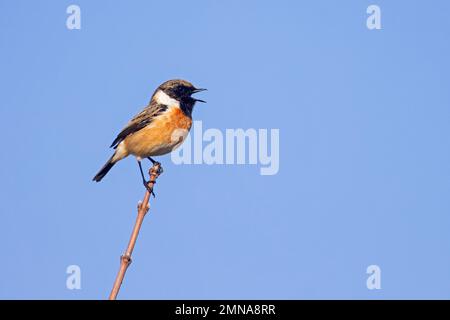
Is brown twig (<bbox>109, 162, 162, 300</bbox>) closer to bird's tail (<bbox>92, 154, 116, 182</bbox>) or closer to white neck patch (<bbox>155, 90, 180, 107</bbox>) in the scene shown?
bird's tail (<bbox>92, 154, 116, 182</bbox>)

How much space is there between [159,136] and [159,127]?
→ 137mm

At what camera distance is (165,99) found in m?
10.1

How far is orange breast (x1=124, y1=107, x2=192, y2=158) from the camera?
9.55 metres

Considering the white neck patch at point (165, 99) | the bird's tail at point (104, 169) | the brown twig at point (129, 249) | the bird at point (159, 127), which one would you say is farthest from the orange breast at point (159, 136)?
the brown twig at point (129, 249)

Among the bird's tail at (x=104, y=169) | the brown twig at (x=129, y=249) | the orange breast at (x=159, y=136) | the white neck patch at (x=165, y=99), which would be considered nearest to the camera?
the brown twig at (x=129, y=249)

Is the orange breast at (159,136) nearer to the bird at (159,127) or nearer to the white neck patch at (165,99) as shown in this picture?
the bird at (159,127)

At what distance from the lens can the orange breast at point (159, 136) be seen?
31.3 feet

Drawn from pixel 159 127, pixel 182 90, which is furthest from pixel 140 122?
pixel 182 90

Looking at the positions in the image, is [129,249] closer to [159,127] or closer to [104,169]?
[159,127]

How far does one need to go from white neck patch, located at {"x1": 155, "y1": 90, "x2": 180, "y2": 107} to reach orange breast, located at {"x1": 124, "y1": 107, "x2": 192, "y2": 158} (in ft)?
0.58

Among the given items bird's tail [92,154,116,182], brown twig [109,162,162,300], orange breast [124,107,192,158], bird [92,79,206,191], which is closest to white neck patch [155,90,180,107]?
bird [92,79,206,191]
